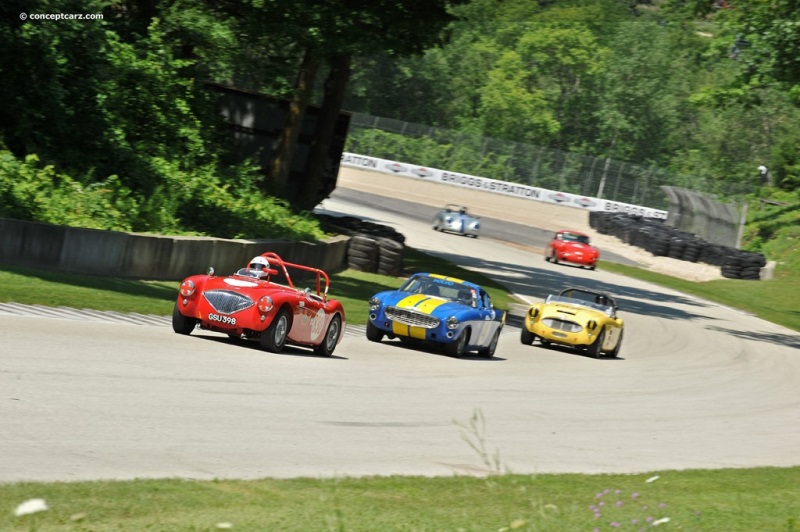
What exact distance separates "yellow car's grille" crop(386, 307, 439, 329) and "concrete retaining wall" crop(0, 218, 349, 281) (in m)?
4.34

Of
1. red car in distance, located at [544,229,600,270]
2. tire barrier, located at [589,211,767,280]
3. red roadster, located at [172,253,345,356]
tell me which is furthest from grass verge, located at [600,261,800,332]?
red roadster, located at [172,253,345,356]

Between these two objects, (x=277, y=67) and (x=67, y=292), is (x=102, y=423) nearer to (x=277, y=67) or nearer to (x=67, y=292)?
(x=67, y=292)

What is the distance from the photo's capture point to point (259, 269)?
16.1m

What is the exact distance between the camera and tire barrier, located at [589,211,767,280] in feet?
177

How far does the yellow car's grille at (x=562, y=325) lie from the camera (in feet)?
75.9

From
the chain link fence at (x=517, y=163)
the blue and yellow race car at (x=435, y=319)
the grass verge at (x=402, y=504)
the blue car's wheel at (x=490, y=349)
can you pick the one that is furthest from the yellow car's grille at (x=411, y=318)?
the chain link fence at (x=517, y=163)

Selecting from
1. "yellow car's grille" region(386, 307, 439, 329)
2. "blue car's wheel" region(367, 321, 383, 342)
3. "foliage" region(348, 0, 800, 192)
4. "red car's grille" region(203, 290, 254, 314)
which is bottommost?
"blue car's wheel" region(367, 321, 383, 342)

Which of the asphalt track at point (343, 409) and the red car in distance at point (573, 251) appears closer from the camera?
the asphalt track at point (343, 409)

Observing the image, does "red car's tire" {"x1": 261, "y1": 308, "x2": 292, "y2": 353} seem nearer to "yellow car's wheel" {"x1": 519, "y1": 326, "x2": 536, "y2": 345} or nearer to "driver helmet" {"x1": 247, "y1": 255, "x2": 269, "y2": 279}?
"driver helmet" {"x1": 247, "y1": 255, "x2": 269, "y2": 279}

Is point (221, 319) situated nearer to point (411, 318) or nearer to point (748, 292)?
point (411, 318)

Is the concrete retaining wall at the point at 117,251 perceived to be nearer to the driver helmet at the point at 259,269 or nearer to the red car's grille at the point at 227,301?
the driver helmet at the point at 259,269

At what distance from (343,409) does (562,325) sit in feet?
39.2

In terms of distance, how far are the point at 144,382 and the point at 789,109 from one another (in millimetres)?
94641

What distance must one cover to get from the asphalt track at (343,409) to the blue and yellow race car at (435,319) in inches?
13.4
